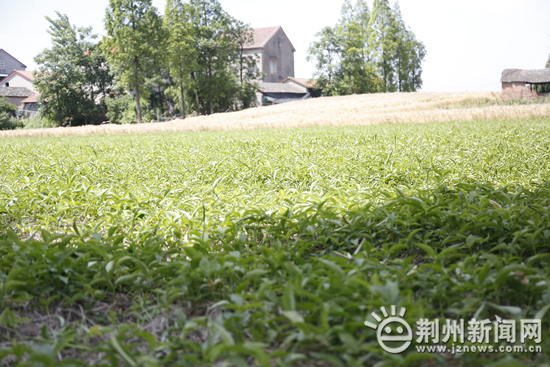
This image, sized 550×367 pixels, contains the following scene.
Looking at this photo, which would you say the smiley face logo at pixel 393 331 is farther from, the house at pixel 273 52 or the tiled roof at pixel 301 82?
the tiled roof at pixel 301 82

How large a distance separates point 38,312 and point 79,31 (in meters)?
57.9

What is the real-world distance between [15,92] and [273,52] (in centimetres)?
4460

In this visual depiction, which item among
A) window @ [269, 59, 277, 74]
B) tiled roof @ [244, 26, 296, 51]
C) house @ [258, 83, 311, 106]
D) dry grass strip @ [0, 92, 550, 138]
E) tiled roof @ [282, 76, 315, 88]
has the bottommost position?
dry grass strip @ [0, 92, 550, 138]

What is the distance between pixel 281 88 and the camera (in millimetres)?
62500

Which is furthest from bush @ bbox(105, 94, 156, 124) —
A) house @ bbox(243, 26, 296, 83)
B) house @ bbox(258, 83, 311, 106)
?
house @ bbox(243, 26, 296, 83)

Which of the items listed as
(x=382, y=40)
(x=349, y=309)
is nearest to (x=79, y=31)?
(x=382, y=40)

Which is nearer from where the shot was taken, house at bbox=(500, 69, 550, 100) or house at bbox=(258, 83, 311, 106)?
house at bbox=(500, 69, 550, 100)

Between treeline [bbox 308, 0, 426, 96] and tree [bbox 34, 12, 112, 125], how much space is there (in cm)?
3256

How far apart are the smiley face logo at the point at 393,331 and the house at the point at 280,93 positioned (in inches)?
2342

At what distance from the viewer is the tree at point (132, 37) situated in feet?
126

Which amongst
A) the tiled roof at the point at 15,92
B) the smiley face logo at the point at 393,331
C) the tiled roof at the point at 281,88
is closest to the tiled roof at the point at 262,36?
the tiled roof at the point at 281,88

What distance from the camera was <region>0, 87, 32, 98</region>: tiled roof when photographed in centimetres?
6381

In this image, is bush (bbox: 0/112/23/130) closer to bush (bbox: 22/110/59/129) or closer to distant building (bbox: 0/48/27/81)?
bush (bbox: 22/110/59/129)

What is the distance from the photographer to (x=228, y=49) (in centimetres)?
5116
